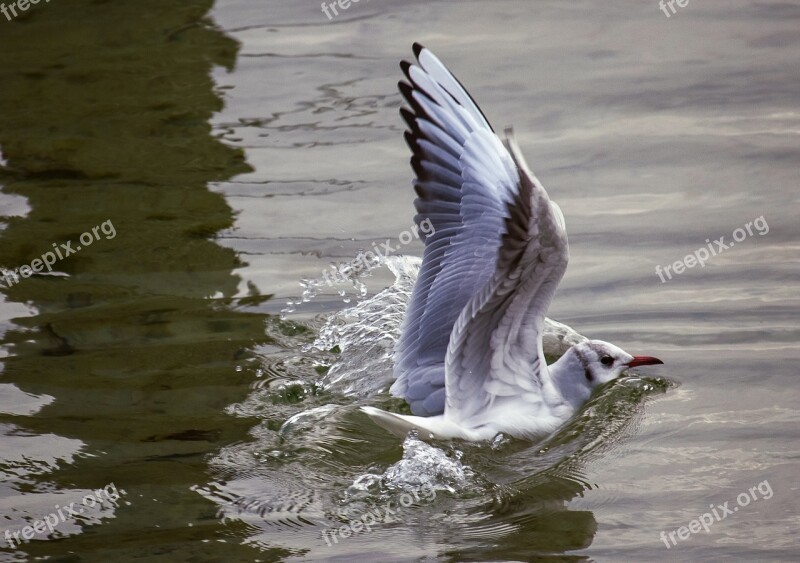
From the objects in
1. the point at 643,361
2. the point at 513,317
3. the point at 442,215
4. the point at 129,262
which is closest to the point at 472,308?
the point at 513,317

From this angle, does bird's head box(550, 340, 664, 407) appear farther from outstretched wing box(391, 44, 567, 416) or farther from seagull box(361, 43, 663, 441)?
outstretched wing box(391, 44, 567, 416)

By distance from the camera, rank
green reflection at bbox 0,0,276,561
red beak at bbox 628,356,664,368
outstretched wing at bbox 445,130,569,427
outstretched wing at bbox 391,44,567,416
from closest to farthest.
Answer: outstretched wing at bbox 445,130,569,427 < green reflection at bbox 0,0,276,561 < outstretched wing at bbox 391,44,567,416 < red beak at bbox 628,356,664,368

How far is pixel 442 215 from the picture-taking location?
5.21m

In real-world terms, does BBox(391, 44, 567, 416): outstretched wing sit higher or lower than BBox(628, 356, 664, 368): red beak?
higher

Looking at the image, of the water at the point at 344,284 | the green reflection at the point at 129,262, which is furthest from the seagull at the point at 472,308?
the green reflection at the point at 129,262

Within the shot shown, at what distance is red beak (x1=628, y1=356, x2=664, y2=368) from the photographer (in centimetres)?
529

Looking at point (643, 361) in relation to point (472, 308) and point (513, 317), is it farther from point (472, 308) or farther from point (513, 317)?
point (472, 308)

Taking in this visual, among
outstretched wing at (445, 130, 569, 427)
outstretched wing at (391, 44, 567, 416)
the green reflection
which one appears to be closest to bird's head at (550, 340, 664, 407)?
outstretched wing at (445, 130, 569, 427)

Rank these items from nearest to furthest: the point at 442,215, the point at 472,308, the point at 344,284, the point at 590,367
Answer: the point at 472,308, the point at 442,215, the point at 590,367, the point at 344,284

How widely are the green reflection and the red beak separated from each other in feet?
5.60

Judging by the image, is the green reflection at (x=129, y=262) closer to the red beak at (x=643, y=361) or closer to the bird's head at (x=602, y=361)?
the bird's head at (x=602, y=361)

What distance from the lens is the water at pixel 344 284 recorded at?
446 cm

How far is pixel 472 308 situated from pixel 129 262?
7.76ft

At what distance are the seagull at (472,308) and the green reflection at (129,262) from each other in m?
0.81
